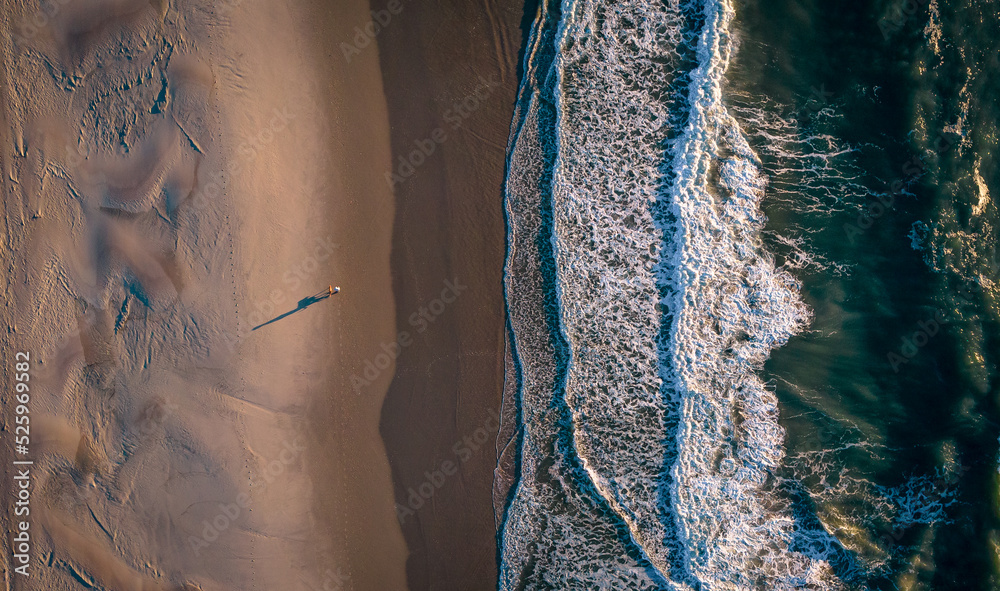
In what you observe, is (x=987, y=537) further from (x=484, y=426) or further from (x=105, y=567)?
(x=105, y=567)

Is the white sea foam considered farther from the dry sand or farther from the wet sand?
the dry sand

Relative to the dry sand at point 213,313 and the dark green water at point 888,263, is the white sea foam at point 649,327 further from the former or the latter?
the dry sand at point 213,313

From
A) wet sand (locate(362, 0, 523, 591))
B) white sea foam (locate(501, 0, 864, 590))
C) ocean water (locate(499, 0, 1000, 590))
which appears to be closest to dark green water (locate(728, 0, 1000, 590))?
ocean water (locate(499, 0, 1000, 590))

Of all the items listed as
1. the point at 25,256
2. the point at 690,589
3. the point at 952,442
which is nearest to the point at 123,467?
the point at 25,256

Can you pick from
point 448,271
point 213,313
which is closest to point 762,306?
point 448,271

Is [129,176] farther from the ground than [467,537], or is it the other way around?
[129,176]
